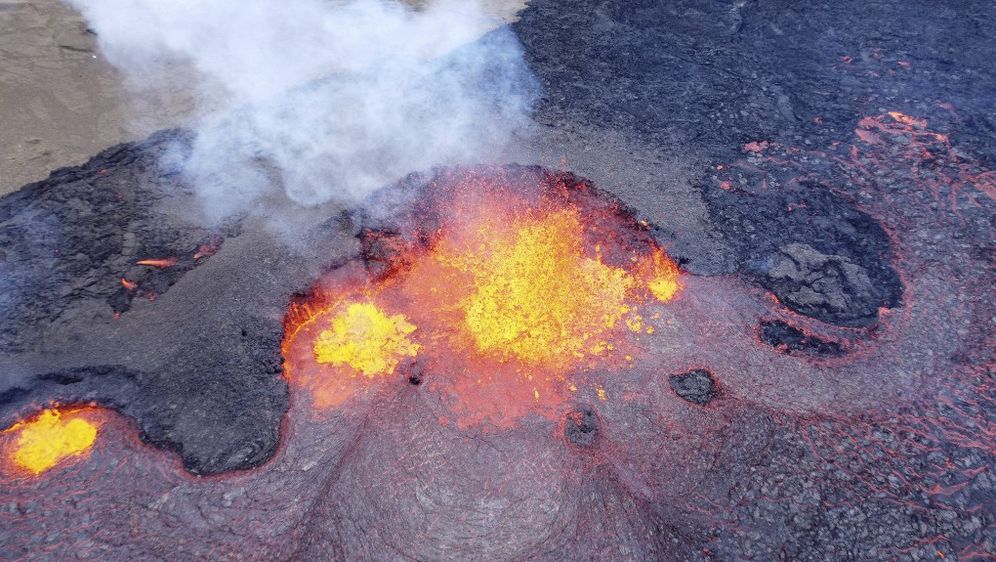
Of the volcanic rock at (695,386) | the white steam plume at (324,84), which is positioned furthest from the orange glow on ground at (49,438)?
the volcanic rock at (695,386)

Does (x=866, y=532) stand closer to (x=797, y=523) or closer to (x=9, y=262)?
(x=797, y=523)

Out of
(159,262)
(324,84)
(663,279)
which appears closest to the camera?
(159,262)

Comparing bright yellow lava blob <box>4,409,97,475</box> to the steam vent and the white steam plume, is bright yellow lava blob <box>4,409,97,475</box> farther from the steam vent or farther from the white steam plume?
the white steam plume

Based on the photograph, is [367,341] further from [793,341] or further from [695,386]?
[793,341]

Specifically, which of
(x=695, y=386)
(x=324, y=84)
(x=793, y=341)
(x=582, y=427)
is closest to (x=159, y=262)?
(x=324, y=84)

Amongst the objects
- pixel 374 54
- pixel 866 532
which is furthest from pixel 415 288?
pixel 374 54

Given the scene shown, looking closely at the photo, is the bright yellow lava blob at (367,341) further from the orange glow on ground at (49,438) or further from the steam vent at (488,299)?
the orange glow on ground at (49,438)
